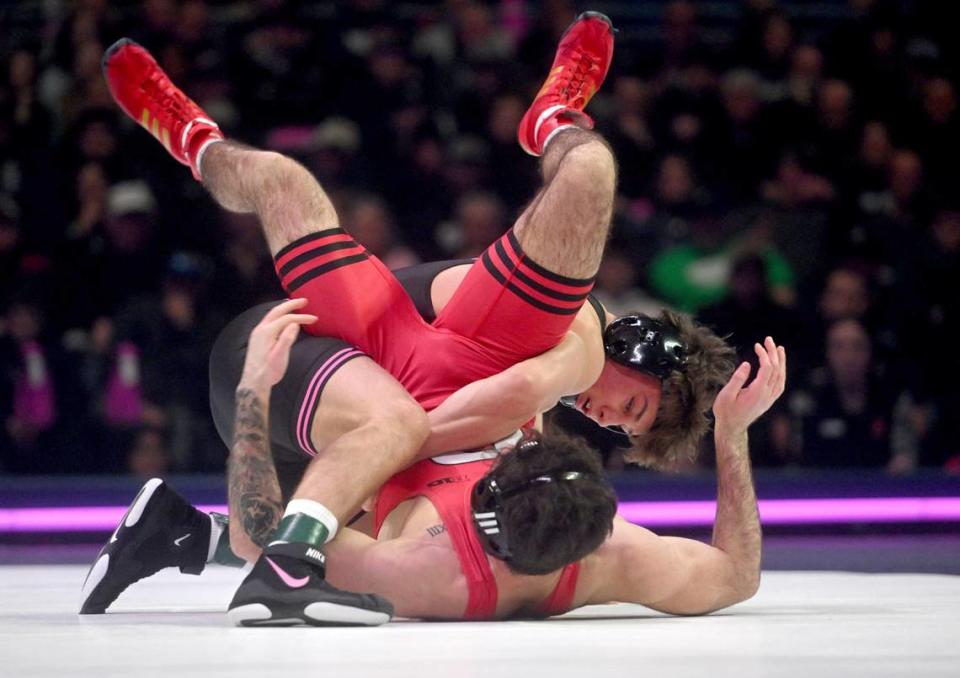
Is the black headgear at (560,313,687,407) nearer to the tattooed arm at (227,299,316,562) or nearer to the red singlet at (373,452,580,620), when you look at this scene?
the red singlet at (373,452,580,620)

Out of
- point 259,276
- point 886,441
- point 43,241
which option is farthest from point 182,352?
point 886,441

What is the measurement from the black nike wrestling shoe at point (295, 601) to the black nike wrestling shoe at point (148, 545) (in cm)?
47

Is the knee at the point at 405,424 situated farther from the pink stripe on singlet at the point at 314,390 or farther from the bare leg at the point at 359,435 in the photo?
the pink stripe on singlet at the point at 314,390

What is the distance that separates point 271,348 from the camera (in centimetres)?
258

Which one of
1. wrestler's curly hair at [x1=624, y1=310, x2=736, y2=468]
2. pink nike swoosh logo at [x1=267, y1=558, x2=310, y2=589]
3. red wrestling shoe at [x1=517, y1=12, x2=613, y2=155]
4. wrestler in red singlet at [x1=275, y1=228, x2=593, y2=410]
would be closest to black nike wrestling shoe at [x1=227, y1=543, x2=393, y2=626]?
pink nike swoosh logo at [x1=267, y1=558, x2=310, y2=589]

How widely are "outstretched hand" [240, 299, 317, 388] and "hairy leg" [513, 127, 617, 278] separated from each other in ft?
1.55

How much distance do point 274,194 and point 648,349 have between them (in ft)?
2.87

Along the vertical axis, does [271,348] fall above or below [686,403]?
above

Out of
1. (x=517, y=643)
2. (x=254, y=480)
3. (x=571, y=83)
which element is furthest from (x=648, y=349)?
(x=517, y=643)

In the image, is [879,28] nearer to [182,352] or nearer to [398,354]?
[182,352]

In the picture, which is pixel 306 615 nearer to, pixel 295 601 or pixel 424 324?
pixel 295 601

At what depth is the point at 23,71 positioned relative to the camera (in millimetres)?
5391

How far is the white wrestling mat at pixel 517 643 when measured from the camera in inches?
65.8

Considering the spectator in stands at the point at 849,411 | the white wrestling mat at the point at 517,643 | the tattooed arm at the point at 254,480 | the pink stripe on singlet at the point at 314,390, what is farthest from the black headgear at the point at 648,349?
the spectator in stands at the point at 849,411
